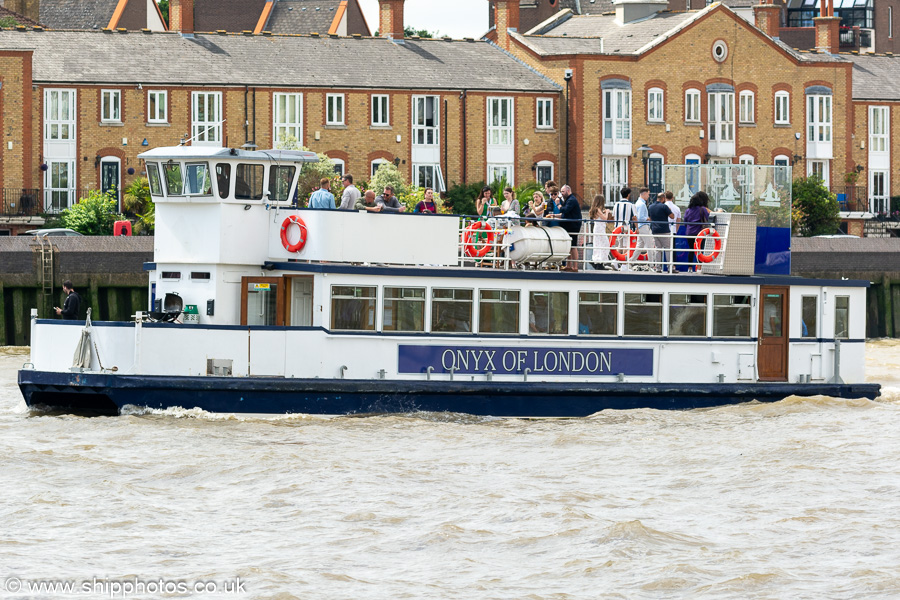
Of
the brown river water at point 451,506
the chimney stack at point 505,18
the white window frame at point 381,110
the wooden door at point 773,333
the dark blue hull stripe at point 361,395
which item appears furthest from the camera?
the chimney stack at point 505,18

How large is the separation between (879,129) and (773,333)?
4905 centimetres

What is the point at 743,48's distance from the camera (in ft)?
212

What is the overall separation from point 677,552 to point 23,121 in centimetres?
4473

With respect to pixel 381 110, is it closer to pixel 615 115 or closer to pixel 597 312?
pixel 615 115

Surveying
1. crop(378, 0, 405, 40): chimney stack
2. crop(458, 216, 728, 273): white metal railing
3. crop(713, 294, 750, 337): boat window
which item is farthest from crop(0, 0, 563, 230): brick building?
crop(713, 294, 750, 337): boat window

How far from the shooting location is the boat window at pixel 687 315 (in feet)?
77.7

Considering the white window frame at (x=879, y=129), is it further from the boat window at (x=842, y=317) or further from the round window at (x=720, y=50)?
the boat window at (x=842, y=317)

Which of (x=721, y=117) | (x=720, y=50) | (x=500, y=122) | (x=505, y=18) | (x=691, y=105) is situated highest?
(x=505, y=18)

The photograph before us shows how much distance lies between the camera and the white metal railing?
23.2m

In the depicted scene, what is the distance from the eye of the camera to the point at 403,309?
2223 cm

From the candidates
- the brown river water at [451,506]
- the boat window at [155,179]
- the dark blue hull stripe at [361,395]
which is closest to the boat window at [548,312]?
the dark blue hull stripe at [361,395]

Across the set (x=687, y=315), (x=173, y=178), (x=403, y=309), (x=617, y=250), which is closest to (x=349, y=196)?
(x=403, y=309)

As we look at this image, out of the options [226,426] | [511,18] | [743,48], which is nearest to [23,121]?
[511,18]

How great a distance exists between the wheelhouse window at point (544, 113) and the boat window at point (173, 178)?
40708mm
